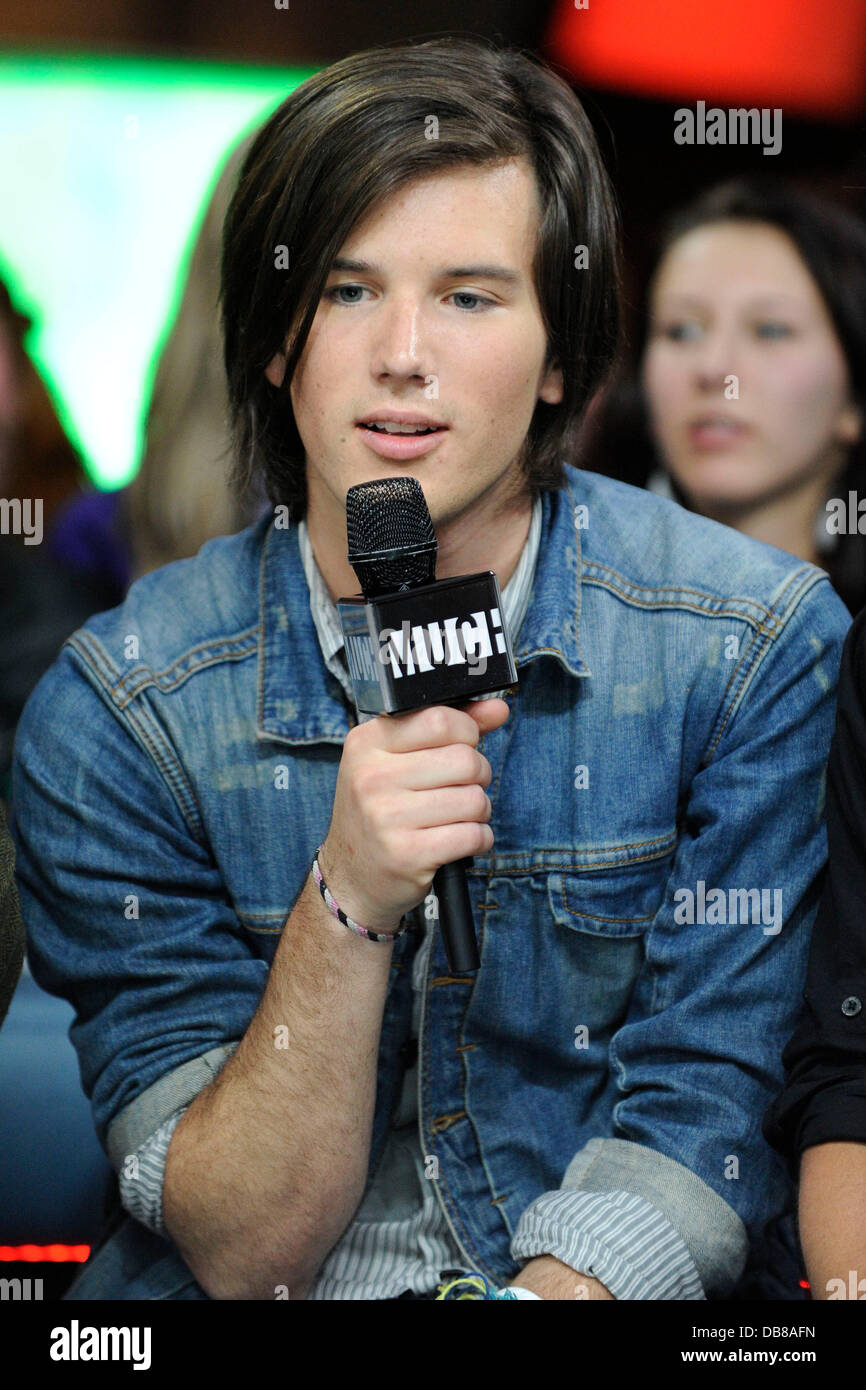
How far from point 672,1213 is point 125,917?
713 millimetres

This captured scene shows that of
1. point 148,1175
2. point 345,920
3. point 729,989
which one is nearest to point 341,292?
point 345,920

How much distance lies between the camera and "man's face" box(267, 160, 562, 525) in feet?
5.19

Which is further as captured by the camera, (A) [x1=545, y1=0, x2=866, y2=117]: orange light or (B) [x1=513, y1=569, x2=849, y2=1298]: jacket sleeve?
(A) [x1=545, y1=0, x2=866, y2=117]: orange light

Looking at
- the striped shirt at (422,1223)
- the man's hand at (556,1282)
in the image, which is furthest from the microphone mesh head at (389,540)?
the man's hand at (556,1282)

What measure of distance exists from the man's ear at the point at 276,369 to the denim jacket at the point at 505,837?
247 millimetres

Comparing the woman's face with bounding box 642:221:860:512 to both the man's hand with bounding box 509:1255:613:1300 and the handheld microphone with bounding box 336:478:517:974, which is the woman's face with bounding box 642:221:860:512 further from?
the man's hand with bounding box 509:1255:613:1300

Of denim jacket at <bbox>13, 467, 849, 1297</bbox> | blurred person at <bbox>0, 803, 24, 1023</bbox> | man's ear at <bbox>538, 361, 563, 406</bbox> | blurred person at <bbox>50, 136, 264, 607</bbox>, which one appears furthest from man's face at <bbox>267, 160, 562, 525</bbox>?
blurred person at <bbox>0, 803, 24, 1023</bbox>

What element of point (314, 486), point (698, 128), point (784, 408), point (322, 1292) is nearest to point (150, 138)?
point (314, 486)

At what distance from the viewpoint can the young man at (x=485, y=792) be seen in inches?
62.5

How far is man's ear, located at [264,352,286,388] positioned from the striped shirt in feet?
0.63

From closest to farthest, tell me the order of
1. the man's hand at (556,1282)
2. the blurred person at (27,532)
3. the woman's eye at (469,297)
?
the man's hand at (556,1282)
the woman's eye at (469,297)
the blurred person at (27,532)

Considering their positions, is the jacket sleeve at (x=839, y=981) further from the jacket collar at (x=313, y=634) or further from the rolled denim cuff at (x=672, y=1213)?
the jacket collar at (x=313, y=634)

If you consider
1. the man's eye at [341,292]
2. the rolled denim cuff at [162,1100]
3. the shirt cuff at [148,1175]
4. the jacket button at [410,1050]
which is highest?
the man's eye at [341,292]
